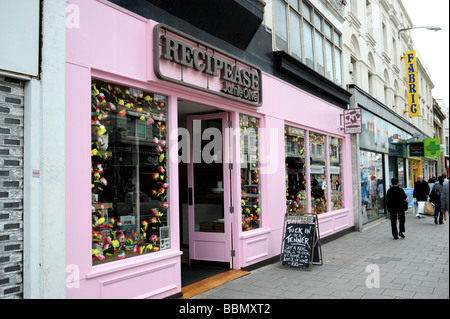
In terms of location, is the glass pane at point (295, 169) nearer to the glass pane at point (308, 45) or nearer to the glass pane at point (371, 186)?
the glass pane at point (308, 45)

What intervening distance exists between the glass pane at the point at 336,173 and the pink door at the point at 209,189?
17.2 feet

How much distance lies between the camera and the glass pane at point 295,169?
9.09 m

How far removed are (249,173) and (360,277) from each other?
2778mm

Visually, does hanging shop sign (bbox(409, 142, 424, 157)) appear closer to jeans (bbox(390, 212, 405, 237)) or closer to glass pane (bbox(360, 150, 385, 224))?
glass pane (bbox(360, 150, 385, 224))

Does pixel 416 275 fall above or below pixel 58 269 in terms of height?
below

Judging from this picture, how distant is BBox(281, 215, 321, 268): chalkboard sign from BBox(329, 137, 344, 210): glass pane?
14.1ft

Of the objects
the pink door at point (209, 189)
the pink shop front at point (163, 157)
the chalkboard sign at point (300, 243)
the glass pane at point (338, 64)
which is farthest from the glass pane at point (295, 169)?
the glass pane at point (338, 64)

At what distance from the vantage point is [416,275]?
21.9ft

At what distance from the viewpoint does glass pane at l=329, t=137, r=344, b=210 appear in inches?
461

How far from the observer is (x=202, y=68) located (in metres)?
6.05

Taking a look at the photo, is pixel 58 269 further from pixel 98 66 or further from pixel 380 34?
pixel 380 34

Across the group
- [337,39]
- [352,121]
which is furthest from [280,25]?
[352,121]
